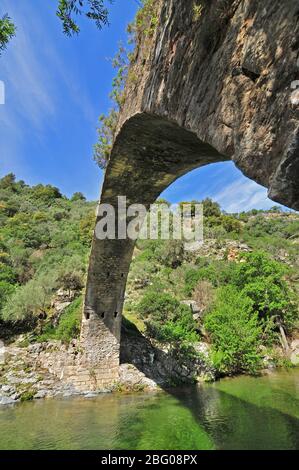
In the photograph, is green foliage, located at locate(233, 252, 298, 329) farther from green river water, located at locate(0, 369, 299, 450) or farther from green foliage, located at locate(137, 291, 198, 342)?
green river water, located at locate(0, 369, 299, 450)

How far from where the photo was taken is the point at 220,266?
24016 mm

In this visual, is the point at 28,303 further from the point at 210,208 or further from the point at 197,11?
the point at 210,208

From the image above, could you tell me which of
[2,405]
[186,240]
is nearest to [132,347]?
[2,405]

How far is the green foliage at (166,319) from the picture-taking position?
1428 cm

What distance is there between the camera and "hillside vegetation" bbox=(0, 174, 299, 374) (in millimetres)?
14242

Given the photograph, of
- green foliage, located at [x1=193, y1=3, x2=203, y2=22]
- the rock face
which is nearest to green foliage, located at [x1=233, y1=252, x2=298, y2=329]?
the rock face

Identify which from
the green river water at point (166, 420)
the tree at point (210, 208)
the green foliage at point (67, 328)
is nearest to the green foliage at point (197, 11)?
the green river water at point (166, 420)

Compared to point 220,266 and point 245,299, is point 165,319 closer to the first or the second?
point 245,299

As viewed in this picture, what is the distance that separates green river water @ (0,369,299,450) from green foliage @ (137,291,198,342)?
2732 mm

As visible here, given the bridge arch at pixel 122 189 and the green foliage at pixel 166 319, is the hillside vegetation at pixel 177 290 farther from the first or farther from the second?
the bridge arch at pixel 122 189

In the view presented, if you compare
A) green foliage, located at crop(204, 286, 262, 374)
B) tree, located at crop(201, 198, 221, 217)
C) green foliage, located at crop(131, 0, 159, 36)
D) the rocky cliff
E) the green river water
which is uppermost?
tree, located at crop(201, 198, 221, 217)

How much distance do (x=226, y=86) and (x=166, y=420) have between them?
26.4ft

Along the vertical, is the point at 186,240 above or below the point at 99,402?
above

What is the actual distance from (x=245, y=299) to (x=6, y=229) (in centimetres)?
2281
